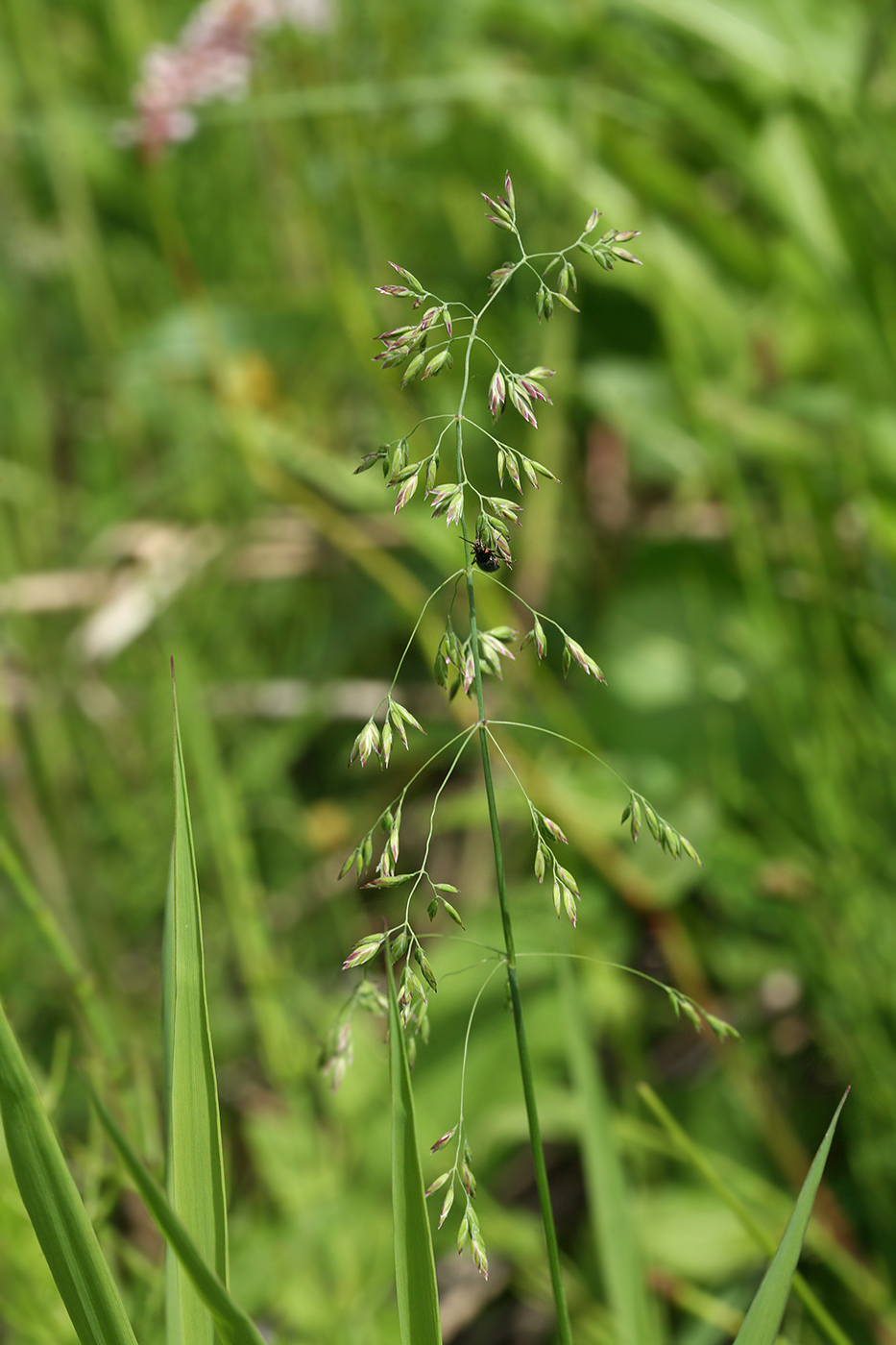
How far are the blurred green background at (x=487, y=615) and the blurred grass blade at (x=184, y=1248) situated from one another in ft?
0.88

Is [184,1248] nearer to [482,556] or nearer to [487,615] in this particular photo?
[482,556]

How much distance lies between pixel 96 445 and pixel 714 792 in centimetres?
104

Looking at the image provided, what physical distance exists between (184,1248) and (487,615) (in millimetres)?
697

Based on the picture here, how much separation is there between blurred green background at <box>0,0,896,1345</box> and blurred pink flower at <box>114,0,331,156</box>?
38 millimetres

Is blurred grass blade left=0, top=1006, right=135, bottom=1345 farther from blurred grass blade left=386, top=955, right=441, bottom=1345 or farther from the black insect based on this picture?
the black insect

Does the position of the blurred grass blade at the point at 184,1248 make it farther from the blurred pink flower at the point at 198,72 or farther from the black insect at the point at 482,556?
the blurred pink flower at the point at 198,72

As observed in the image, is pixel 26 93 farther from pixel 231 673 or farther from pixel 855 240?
pixel 855 240

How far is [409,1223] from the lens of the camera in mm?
310

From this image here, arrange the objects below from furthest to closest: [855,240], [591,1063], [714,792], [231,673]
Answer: [231,673]
[855,240]
[714,792]
[591,1063]

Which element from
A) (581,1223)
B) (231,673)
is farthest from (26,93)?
(581,1223)

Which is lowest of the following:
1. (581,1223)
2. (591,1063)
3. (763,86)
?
(581,1223)

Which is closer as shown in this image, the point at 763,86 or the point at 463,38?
the point at 763,86

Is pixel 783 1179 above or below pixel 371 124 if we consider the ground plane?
below

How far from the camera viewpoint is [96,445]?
157 centimetres
